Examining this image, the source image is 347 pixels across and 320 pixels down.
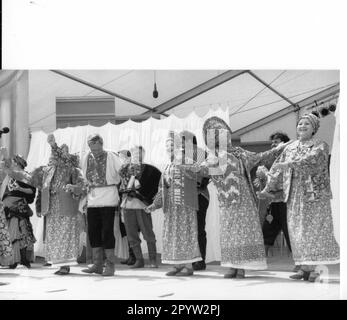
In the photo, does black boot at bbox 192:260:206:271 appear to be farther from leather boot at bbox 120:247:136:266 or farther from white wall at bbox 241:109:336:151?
white wall at bbox 241:109:336:151

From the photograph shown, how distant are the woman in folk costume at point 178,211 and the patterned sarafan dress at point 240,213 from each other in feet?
0.99

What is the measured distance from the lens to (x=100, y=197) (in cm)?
586

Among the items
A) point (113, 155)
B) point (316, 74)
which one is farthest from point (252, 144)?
point (113, 155)

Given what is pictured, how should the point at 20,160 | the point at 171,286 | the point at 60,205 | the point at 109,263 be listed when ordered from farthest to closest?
the point at 60,205
the point at 20,160
the point at 109,263
the point at 171,286

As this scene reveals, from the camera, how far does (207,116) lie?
5828 mm

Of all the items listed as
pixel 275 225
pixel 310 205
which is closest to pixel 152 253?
pixel 275 225

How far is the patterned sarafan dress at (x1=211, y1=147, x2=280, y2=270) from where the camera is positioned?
5.48m

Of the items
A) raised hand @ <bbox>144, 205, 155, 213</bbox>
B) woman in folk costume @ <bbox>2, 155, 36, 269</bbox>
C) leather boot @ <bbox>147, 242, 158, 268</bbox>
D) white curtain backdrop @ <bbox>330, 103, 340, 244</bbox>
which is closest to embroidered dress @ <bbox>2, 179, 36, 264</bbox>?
woman in folk costume @ <bbox>2, 155, 36, 269</bbox>

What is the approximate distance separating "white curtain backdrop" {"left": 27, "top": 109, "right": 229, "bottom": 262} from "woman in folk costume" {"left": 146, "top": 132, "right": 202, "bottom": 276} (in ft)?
0.39

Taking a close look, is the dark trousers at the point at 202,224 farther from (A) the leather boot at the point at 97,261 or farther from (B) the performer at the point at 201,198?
(A) the leather boot at the point at 97,261

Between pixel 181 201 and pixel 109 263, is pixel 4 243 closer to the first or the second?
pixel 109 263

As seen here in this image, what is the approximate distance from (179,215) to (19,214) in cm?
180

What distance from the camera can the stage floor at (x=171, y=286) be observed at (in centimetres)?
521
